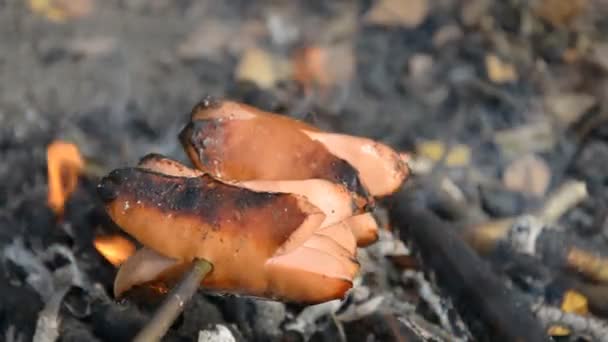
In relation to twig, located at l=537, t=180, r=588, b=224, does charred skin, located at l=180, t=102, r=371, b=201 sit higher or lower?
higher

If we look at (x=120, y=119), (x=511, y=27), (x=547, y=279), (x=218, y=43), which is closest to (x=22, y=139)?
(x=120, y=119)

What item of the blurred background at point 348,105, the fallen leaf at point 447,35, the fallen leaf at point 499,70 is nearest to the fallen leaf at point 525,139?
the blurred background at point 348,105

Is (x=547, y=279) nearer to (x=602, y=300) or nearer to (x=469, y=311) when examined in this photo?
(x=602, y=300)

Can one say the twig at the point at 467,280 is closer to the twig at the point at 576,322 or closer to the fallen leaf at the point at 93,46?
the twig at the point at 576,322

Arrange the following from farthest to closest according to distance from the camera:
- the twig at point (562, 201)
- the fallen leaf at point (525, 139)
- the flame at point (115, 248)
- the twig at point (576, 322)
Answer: the fallen leaf at point (525, 139), the twig at point (562, 201), the twig at point (576, 322), the flame at point (115, 248)

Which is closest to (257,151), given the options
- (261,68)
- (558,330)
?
(558,330)

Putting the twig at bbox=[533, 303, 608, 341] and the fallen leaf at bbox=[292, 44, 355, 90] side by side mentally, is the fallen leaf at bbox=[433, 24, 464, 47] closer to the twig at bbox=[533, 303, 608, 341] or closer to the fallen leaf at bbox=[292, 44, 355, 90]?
the fallen leaf at bbox=[292, 44, 355, 90]

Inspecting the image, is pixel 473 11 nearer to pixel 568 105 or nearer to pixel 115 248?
pixel 568 105

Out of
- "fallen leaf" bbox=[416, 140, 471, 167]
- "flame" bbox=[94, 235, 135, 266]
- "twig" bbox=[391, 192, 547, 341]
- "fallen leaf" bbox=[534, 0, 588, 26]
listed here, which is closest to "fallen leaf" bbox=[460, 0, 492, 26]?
"fallen leaf" bbox=[534, 0, 588, 26]
